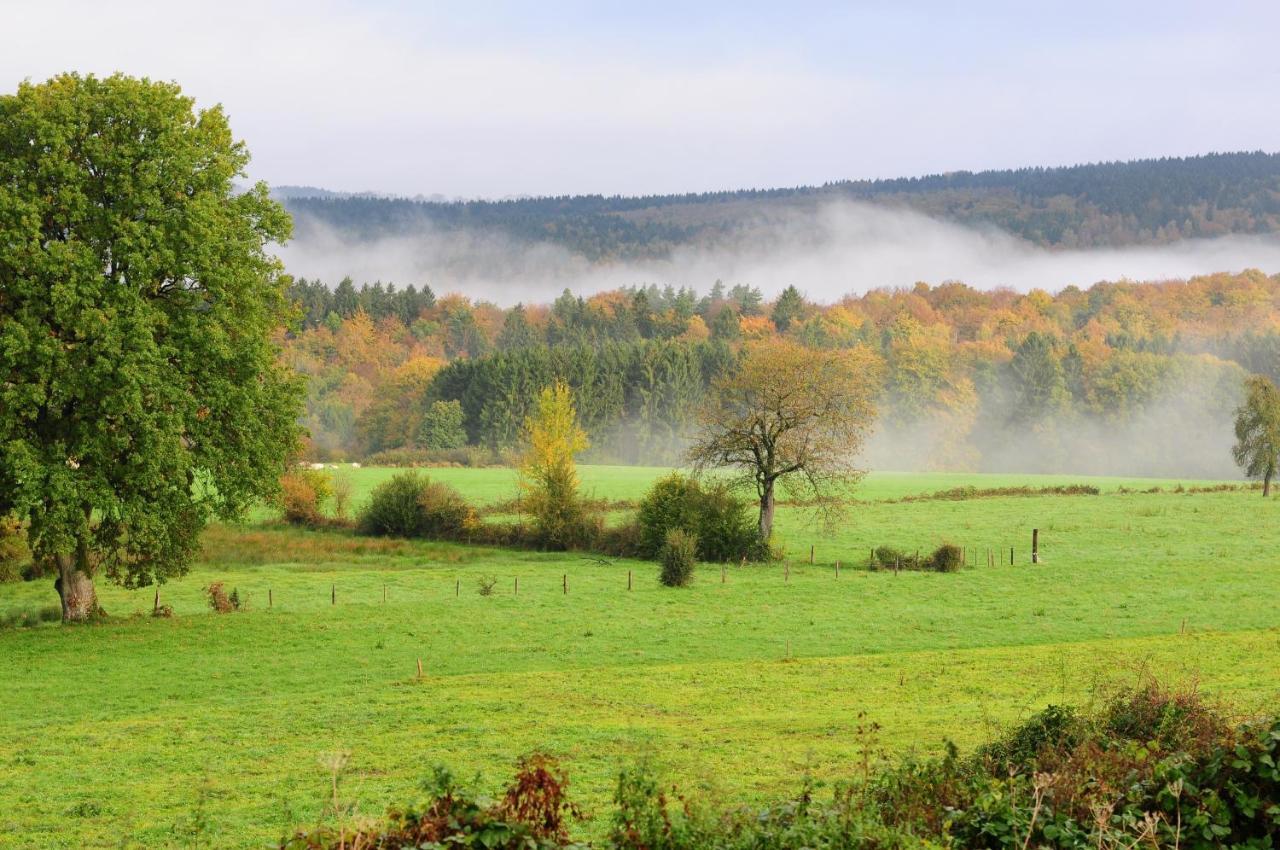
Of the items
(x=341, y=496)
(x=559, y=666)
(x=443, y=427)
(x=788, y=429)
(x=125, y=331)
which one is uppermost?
(x=125, y=331)

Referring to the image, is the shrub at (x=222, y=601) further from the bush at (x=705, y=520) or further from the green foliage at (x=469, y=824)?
the green foliage at (x=469, y=824)

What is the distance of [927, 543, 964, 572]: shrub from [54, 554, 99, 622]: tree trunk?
3213 cm

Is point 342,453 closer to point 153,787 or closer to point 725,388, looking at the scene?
point 725,388

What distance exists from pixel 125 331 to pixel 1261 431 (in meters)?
73.4

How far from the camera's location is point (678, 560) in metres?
46.2

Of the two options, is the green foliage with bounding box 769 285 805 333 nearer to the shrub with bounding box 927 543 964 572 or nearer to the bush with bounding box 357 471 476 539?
the bush with bounding box 357 471 476 539

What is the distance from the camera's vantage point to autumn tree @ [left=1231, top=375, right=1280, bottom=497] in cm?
7881

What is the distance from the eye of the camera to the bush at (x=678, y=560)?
46125 mm

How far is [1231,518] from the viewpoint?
2596 inches

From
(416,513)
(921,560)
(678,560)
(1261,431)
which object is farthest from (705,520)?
(1261,431)

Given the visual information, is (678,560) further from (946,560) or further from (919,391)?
(919,391)

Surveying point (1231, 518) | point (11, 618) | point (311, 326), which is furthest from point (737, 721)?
point (311, 326)

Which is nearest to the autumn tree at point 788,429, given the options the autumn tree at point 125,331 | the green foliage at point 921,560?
the green foliage at point 921,560

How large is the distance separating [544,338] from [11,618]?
155883 millimetres
